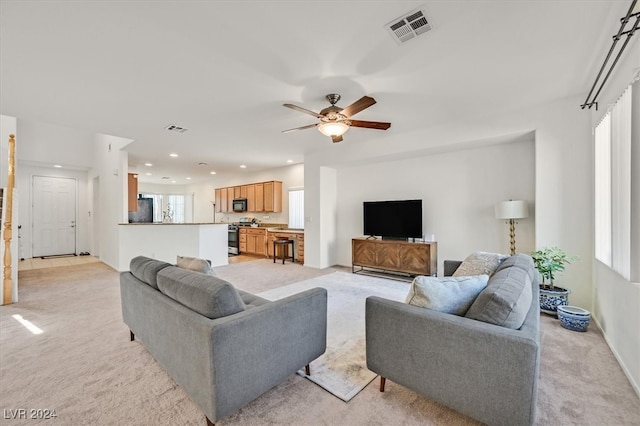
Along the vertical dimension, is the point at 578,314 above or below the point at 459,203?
below

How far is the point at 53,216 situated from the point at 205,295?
8870 mm

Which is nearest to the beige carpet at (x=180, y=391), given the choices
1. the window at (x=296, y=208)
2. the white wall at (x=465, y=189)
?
the white wall at (x=465, y=189)

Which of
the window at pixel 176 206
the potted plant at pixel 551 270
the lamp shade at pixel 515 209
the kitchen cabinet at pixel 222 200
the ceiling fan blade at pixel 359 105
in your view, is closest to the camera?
the ceiling fan blade at pixel 359 105

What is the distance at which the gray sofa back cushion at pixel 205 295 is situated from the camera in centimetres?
155

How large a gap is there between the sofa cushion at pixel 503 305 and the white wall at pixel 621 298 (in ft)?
3.71

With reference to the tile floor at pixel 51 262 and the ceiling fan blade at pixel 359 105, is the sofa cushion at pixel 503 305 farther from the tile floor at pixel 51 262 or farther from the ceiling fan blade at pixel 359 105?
the tile floor at pixel 51 262

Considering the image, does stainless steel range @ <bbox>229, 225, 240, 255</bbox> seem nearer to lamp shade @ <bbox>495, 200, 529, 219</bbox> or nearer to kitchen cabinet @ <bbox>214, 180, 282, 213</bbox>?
kitchen cabinet @ <bbox>214, 180, 282, 213</bbox>

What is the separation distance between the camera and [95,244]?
7500 mm

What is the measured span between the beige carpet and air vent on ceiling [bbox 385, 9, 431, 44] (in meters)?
2.53

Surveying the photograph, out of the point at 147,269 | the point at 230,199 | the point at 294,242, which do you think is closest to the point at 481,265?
the point at 147,269

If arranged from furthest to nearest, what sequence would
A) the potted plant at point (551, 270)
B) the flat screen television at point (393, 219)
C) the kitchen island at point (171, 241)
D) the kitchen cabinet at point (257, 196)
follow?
the kitchen cabinet at point (257, 196), the kitchen island at point (171, 241), the flat screen television at point (393, 219), the potted plant at point (551, 270)

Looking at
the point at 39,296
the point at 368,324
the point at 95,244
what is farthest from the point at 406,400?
the point at 95,244

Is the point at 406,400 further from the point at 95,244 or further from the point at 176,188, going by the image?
the point at 176,188

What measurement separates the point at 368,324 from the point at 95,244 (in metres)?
8.54
